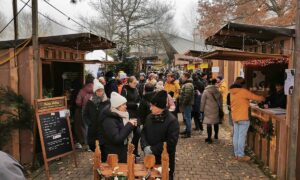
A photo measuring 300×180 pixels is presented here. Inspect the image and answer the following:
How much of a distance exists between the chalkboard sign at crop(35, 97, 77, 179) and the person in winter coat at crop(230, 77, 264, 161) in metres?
3.61

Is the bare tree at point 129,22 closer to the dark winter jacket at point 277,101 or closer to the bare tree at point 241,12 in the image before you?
the bare tree at point 241,12

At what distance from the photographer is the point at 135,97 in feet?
23.4

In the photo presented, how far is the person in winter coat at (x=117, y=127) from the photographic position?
4.32m

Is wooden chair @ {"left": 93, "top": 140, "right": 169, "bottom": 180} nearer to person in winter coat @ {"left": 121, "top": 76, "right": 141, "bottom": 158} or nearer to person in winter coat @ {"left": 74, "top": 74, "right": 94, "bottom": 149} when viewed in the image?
person in winter coat @ {"left": 121, "top": 76, "right": 141, "bottom": 158}

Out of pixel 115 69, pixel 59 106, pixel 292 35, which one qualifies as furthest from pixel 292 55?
pixel 115 69

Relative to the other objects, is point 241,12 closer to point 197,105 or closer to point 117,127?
point 197,105

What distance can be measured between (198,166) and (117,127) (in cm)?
316

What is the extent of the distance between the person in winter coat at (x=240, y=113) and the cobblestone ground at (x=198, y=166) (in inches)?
11.5

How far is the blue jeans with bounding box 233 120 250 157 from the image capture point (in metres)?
7.30

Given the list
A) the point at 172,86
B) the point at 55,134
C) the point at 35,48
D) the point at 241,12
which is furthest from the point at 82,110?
the point at 241,12

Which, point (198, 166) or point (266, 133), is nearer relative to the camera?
point (266, 133)

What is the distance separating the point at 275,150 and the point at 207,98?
2648mm

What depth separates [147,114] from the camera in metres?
6.89

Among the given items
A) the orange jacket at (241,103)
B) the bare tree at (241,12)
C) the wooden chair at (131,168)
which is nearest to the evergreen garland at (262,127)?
the orange jacket at (241,103)
